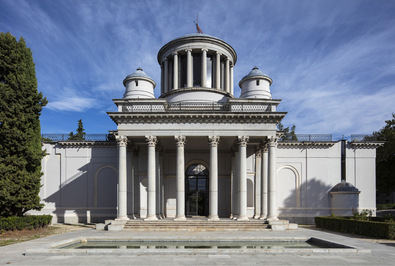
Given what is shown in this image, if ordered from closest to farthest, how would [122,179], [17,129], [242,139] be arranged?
[17,129], [242,139], [122,179]

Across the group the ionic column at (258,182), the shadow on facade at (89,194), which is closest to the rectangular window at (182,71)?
the ionic column at (258,182)

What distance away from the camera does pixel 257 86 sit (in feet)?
89.0

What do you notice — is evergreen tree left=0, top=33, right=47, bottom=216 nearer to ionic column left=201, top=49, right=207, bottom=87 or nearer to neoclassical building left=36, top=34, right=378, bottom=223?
neoclassical building left=36, top=34, right=378, bottom=223

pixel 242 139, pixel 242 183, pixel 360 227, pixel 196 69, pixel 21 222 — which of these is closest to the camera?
pixel 360 227

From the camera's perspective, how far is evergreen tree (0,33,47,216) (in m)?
19.4

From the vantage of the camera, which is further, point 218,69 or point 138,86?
point 218,69

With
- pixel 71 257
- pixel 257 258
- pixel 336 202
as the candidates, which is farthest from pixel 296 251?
pixel 336 202

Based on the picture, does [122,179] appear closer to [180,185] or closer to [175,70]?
[180,185]

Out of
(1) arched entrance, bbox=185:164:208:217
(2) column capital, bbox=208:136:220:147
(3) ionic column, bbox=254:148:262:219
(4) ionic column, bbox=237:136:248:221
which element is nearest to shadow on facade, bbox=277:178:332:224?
(3) ionic column, bbox=254:148:262:219

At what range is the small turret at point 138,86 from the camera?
2733 cm

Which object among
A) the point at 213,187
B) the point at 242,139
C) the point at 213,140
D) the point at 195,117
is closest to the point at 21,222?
the point at 213,187

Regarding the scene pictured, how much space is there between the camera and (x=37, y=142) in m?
21.5

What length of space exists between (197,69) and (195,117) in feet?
33.0

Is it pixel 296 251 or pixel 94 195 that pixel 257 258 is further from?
pixel 94 195
